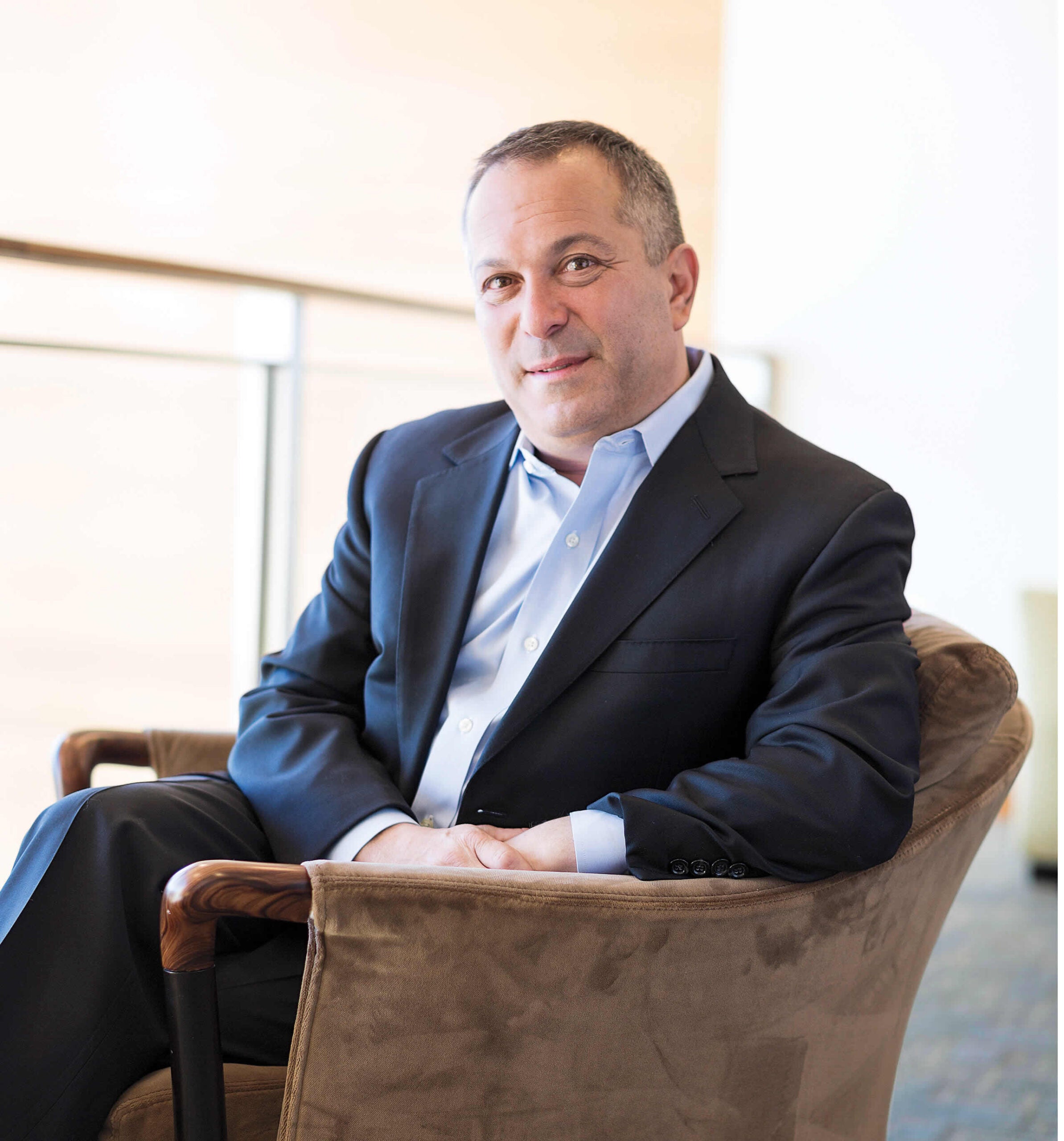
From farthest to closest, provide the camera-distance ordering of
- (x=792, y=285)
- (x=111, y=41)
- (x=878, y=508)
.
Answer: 1. (x=111, y=41)
2. (x=792, y=285)
3. (x=878, y=508)

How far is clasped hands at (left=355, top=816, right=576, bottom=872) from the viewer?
113cm

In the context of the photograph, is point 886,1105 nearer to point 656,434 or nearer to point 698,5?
point 656,434

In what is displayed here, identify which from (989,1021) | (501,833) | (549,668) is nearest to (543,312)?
(549,668)

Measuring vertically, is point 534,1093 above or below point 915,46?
below

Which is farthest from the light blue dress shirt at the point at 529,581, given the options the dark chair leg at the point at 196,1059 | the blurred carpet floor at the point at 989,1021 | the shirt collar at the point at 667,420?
the blurred carpet floor at the point at 989,1021

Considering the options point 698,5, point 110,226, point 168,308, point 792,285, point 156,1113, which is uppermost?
point 698,5

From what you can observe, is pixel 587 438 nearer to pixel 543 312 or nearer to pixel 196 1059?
pixel 543 312

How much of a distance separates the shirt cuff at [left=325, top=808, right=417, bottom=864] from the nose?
0.58m

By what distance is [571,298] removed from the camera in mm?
1364

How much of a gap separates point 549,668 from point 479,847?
0.21 meters

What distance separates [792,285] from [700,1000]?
117 inches

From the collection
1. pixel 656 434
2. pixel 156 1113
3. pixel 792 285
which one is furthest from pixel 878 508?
pixel 792 285

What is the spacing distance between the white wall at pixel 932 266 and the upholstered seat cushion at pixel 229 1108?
2.35 meters

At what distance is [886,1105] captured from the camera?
1276mm
